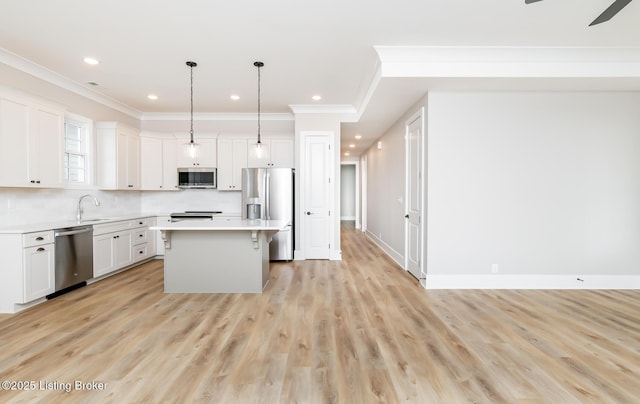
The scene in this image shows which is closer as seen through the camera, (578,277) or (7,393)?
(7,393)

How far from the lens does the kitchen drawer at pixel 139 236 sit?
503 centimetres

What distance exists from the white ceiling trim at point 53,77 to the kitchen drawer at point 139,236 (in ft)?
7.35

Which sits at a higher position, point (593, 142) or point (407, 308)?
point (593, 142)

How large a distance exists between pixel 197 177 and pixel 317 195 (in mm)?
2370

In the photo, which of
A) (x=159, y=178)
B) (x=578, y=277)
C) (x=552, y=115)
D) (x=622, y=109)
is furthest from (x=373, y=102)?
(x=159, y=178)

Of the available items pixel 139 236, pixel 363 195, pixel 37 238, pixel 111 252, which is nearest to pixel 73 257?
pixel 37 238

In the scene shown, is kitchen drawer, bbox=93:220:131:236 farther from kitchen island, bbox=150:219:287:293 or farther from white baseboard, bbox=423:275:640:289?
white baseboard, bbox=423:275:640:289

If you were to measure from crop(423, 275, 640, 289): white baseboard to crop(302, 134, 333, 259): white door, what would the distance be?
7.29 feet

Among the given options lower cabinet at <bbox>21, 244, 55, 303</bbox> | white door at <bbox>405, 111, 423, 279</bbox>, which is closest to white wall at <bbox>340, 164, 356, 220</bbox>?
white door at <bbox>405, 111, 423, 279</bbox>

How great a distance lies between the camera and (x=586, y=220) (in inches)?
157

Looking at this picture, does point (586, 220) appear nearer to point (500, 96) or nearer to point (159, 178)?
point (500, 96)

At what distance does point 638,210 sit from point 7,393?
21.9ft

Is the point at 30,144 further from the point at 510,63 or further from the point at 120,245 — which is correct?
the point at 510,63

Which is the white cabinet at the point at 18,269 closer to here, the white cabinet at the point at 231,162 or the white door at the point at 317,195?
the white cabinet at the point at 231,162
